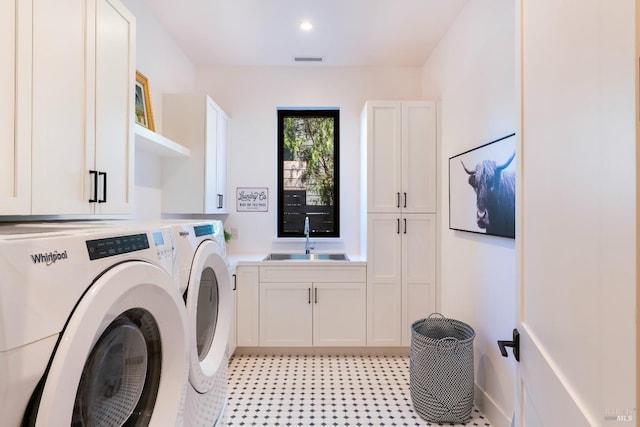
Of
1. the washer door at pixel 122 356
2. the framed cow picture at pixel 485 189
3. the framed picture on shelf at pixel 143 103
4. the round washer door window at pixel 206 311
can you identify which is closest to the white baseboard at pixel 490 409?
the framed cow picture at pixel 485 189

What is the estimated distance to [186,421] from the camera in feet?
3.45

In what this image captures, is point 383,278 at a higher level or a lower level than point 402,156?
lower

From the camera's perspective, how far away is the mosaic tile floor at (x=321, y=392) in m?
1.96

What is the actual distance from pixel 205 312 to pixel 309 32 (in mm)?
2298

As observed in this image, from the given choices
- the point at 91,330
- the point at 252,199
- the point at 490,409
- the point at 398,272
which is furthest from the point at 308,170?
the point at 91,330

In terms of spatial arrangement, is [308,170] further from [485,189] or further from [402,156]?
[485,189]

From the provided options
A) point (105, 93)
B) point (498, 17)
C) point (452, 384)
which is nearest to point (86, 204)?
point (105, 93)

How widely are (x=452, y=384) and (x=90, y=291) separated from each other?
200 cm

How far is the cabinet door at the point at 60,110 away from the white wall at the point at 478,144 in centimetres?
195

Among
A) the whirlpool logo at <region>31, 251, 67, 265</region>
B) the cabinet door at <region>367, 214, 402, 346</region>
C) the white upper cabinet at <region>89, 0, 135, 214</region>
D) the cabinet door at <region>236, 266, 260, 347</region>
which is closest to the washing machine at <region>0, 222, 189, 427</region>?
the whirlpool logo at <region>31, 251, 67, 265</region>

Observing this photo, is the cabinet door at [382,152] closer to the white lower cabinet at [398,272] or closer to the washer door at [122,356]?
the white lower cabinet at [398,272]

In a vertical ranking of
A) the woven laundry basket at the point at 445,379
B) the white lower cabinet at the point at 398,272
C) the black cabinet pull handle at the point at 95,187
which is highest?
the black cabinet pull handle at the point at 95,187

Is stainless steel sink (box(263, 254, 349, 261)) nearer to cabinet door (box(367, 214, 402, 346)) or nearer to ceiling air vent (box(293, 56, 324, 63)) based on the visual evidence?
cabinet door (box(367, 214, 402, 346))

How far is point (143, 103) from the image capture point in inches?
87.2
